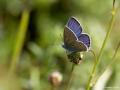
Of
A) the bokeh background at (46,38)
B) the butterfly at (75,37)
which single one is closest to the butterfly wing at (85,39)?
the butterfly at (75,37)

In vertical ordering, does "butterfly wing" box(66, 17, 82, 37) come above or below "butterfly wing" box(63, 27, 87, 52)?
above

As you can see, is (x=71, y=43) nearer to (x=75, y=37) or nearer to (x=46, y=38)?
(x=75, y=37)

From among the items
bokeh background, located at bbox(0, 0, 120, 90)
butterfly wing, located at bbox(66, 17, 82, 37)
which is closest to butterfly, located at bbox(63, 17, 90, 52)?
butterfly wing, located at bbox(66, 17, 82, 37)

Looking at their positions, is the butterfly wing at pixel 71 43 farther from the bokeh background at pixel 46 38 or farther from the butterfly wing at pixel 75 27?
the bokeh background at pixel 46 38

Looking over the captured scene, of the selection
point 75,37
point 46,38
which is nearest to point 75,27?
point 75,37

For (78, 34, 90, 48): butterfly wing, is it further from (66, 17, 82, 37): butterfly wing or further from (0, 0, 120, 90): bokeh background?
(0, 0, 120, 90): bokeh background

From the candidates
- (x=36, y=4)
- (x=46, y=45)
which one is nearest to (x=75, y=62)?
(x=46, y=45)

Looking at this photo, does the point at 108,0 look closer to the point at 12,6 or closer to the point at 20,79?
the point at 12,6
